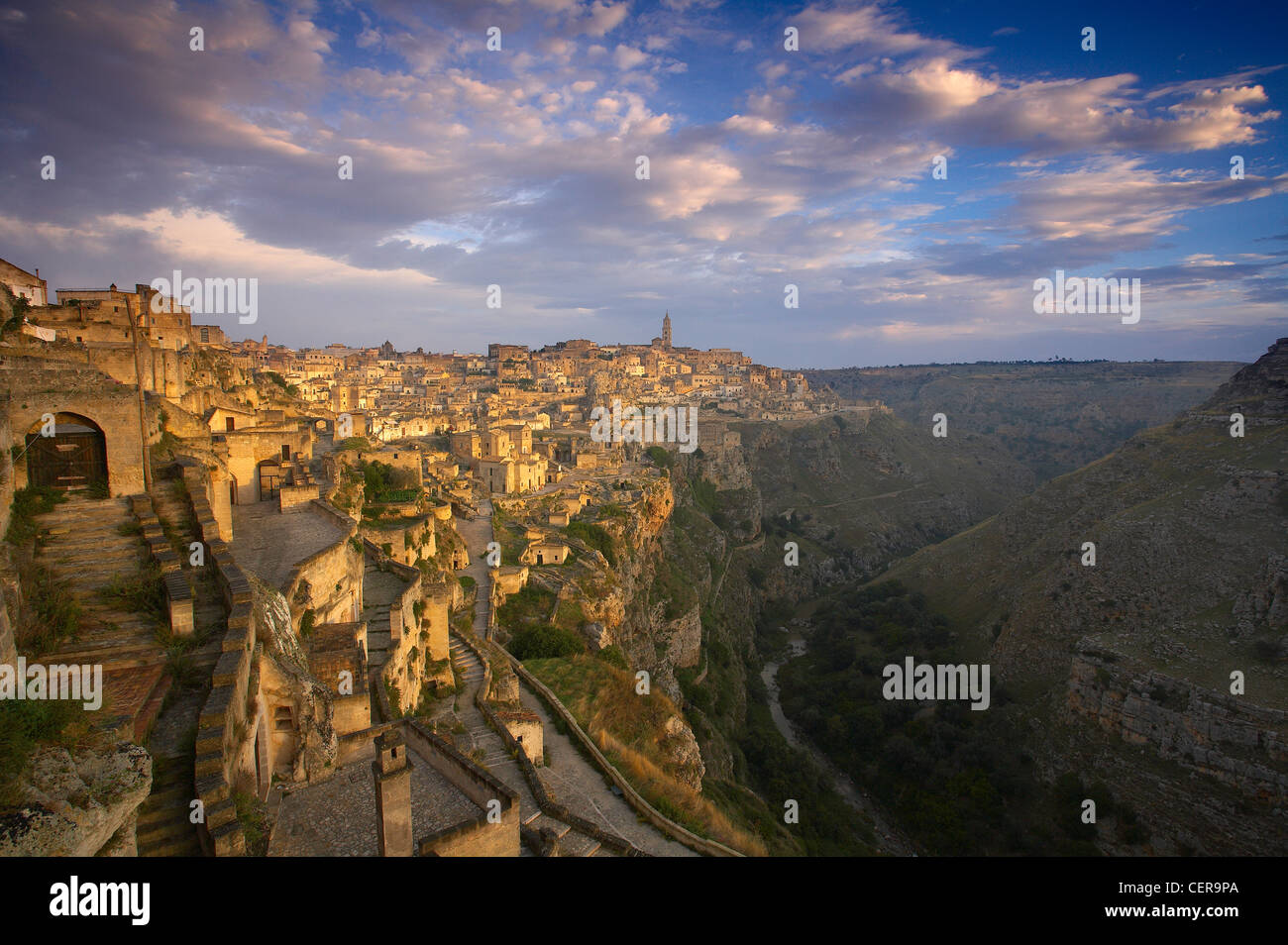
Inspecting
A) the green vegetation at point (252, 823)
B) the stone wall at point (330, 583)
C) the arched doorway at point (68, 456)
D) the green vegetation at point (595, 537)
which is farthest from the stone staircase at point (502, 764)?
the green vegetation at point (595, 537)

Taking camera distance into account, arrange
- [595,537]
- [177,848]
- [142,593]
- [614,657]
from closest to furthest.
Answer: [177,848]
[142,593]
[614,657]
[595,537]

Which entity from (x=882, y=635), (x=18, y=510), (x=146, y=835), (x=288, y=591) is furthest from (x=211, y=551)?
(x=882, y=635)

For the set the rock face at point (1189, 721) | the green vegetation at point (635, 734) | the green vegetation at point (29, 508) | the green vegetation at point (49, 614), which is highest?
the green vegetation at point (29, 508)

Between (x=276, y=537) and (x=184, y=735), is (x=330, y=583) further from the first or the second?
(x=184, y=735)

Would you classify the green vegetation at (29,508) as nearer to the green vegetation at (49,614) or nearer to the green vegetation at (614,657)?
the green vegetation at (49,614)

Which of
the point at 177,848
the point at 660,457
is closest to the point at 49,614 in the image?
the point at 177,848
